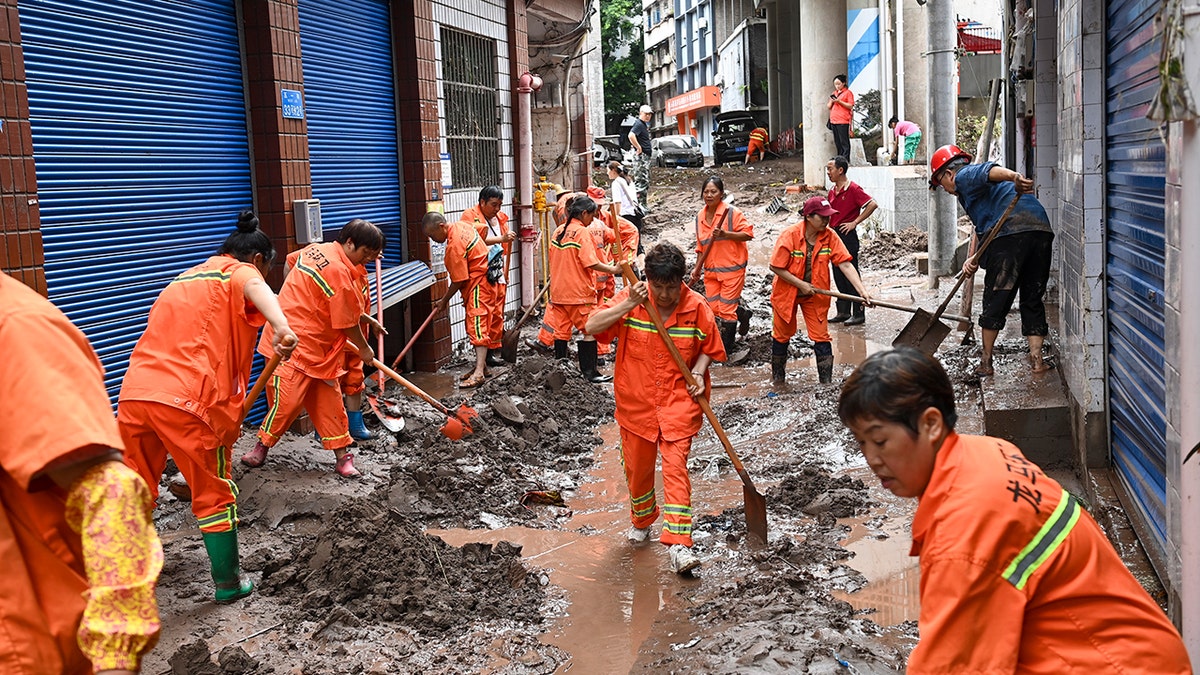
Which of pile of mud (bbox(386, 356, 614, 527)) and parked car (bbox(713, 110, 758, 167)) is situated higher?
parked car (bbox(713, 110, 758, 167))

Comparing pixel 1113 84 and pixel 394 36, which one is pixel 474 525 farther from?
pixel 394 36

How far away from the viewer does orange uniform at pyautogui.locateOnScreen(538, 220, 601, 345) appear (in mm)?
10938

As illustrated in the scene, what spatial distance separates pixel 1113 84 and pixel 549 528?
12.7ft

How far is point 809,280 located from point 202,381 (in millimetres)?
6098

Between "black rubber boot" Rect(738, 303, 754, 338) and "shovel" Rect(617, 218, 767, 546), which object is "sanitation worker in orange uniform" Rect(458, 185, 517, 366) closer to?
"black rubber boot" Rect(738, 303, 754, 338)

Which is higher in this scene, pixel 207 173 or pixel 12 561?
pixel 207 173

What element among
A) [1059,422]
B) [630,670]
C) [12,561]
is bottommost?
[630,670]

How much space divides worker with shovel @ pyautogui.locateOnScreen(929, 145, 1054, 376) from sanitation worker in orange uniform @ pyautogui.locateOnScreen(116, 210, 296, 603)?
16.2ft

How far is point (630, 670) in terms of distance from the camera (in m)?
4.66

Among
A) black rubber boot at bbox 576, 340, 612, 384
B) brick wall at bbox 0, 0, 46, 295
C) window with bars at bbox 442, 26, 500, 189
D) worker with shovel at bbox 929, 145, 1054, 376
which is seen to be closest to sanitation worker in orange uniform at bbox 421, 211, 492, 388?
black rubber boot at bbox 576, 340, 612, 384

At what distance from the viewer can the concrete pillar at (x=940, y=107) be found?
41.4 ft

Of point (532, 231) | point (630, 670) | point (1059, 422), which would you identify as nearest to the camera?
point (630, 670)

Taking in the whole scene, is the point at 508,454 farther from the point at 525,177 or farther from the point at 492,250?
the point at 525,177

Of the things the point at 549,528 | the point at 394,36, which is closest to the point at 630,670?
the point at 549,528
